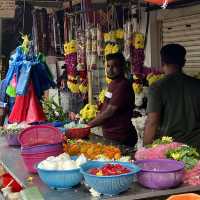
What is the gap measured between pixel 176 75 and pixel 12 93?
2.72m

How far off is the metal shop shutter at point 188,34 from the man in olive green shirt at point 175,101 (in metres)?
1.88

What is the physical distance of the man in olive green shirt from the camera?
4383 mm

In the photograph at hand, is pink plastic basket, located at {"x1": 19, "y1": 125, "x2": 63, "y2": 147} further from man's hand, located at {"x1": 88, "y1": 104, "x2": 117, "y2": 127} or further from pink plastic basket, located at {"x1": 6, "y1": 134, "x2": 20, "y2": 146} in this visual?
man's hand, located at {"x1": 88, "y1": 104, "x2": 117, "y2": 127}

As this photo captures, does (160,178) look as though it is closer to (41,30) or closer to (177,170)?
(177,170)

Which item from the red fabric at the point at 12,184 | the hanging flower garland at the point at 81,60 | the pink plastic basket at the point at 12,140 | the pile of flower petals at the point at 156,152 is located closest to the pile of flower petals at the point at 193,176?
the pile of flower petals at the point at 156,152

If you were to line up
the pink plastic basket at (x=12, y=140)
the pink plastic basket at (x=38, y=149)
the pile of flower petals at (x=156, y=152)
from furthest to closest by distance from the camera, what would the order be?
the pink plastic basket at (x=12, y=140), the pink plastic basket at (x=38, y=149), the pile of flower petals at (x=156, y=152)

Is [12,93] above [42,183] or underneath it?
above

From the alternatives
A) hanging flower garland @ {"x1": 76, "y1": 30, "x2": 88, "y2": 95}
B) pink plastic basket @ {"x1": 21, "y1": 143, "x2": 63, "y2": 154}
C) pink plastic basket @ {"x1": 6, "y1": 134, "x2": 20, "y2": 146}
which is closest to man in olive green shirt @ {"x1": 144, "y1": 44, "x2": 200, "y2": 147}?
pink plastic basket @ {"x1": 21, "y1": 143, "x2": 63, "y2": 154}

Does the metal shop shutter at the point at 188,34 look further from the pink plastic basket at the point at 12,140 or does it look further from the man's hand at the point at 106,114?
the pink plastic basket at the point at 12,140

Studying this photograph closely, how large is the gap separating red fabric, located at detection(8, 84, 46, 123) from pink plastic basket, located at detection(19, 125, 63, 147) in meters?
1.65

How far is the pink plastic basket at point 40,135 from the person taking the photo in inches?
165

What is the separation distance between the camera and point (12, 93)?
20.7ft

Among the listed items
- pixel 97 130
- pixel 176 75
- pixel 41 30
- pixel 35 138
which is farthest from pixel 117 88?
pixel 41 30

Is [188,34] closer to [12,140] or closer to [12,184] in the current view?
[12,140]
